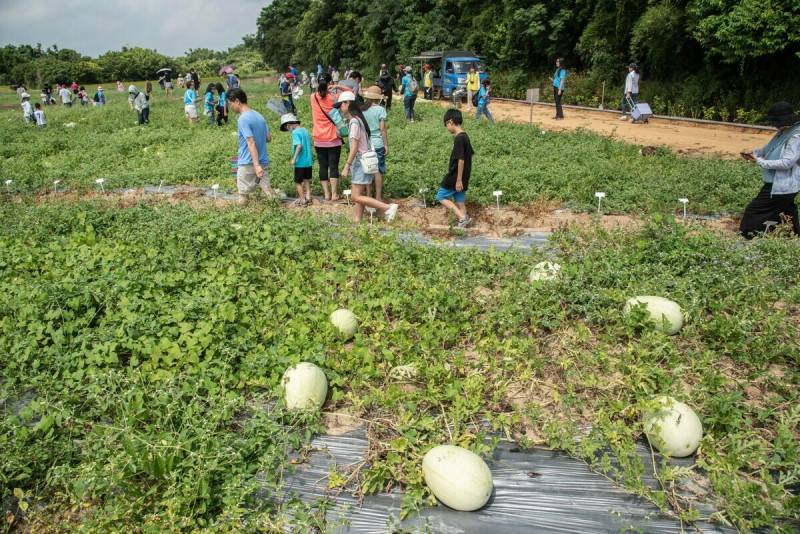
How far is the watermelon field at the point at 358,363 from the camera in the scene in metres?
2.82

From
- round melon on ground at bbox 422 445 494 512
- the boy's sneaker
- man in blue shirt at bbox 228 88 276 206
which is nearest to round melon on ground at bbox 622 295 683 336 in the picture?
round melon on ground at bbox 422 445 494 512

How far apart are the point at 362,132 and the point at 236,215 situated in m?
1.97

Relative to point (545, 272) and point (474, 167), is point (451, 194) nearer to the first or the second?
point (474, 167)

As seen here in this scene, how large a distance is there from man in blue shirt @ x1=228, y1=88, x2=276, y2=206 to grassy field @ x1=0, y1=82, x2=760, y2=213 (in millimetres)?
1829

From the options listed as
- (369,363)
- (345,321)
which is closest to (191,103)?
(345,321)

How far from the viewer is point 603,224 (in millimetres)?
6867

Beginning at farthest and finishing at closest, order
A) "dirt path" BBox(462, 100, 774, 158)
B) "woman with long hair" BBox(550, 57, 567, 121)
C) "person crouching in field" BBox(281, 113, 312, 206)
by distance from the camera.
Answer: "woman with long hair" BBox(550, 57, 567, 121) → "dirt path" BBox(462, 100, 774, 158) → "person crouching in field" BBox(281, 113, 312, 206)

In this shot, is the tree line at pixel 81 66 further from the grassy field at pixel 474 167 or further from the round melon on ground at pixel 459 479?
the round melon on ground at pixel 459 479

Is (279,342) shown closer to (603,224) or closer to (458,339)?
(458,339)

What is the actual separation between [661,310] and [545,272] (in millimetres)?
1050

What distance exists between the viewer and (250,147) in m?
6.80

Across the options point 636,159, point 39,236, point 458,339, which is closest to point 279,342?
point 458,339

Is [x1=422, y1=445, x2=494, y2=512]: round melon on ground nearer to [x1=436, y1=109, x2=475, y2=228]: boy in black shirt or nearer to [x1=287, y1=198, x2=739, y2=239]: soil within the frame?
[x1=287, y1=198, x2=739, y2=239]: soil

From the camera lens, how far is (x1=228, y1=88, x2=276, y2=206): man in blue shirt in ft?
21.8
